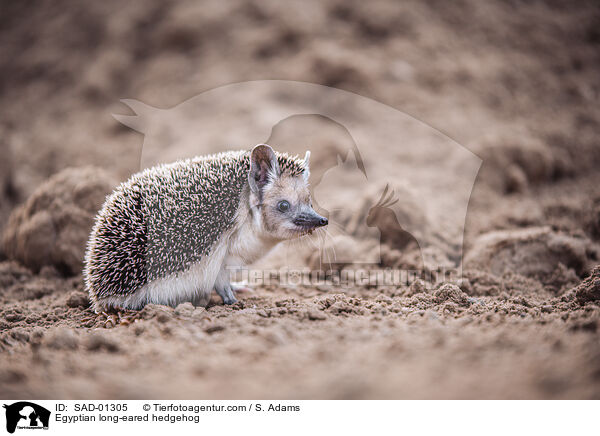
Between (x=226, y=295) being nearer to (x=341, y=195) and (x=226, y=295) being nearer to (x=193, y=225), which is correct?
(x=193, y=225)

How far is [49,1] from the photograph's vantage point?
32.6 feet

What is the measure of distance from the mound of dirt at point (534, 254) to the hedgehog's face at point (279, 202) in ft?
6.77

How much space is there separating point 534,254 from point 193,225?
3.57 m

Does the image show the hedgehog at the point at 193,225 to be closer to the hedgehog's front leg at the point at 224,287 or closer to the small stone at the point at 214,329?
the hedgehog's front leg at the point at 224,287

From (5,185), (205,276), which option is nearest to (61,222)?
(205,276)

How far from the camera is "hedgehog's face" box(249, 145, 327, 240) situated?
3609mm

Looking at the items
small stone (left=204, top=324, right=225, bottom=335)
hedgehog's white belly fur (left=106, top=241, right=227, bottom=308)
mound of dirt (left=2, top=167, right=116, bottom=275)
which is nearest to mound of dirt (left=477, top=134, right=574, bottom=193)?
hedgehog's white belly fur (left=106, top=241, right=227, bottom=308)

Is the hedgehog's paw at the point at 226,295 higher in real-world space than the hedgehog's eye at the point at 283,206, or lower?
lower

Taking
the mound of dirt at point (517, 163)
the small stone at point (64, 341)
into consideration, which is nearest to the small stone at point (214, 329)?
the small stone at point (64, 341)
